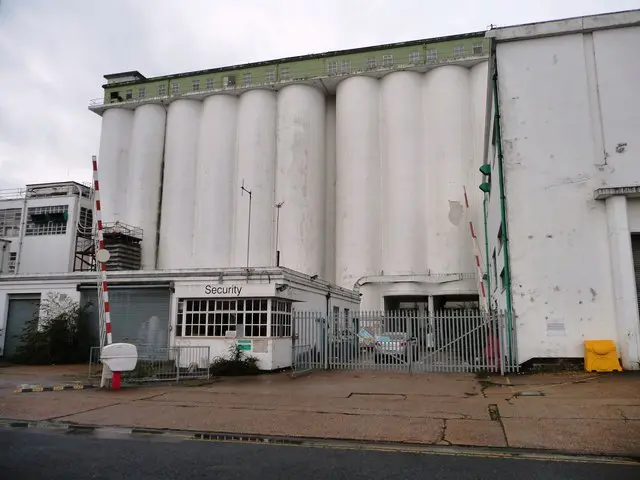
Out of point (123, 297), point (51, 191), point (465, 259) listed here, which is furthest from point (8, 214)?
point (465, 259)

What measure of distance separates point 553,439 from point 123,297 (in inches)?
769

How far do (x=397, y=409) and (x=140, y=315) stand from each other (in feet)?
50.0

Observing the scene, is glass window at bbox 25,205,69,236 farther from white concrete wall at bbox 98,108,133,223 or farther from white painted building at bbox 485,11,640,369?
white painted building at bbox 485,11,640,369

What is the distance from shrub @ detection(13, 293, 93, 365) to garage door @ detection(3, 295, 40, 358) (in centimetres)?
58

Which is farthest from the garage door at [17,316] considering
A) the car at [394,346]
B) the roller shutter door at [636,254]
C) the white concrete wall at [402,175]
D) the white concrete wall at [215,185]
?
the roller shutter door at [636,254]

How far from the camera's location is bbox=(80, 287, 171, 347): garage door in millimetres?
21812

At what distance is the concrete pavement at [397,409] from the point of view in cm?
752

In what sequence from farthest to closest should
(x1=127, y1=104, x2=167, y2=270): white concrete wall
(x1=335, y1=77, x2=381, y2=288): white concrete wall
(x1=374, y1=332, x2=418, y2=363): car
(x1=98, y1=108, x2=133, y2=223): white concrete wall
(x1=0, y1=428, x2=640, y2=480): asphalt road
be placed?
(x1=98, y1=108, x2=133, y2=223): white concrete wall, (x1=127, y1=104, x2=167, y2=270): white concrete wall, (x1=335, y1=77, x2=381, y2=288): white concrete wall, (x1=374, y1=332, x2=418, y2=363): car, (x1=0, y1=428, x2=640, y2=480): asphalt road

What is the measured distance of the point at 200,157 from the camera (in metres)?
45.1

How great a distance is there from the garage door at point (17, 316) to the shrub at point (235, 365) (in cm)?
1229

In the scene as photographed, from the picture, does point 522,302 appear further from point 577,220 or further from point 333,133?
point 333,133

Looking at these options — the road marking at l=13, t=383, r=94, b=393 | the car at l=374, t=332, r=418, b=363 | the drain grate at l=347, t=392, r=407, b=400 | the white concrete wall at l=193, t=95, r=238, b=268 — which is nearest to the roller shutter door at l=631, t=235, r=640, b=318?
the car at l=374, t=332, r=418, b=363

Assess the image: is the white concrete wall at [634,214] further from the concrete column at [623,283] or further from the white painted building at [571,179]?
the concrete column at [623,283]

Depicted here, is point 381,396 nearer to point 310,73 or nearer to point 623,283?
point 623,283
